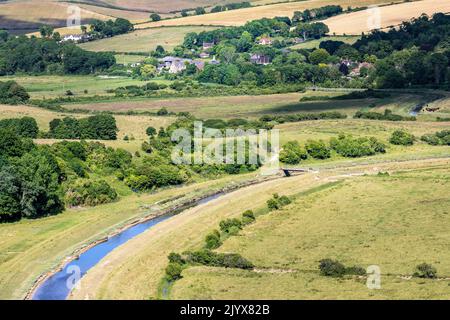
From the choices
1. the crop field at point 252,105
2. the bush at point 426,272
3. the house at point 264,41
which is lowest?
the bush at point 426,272

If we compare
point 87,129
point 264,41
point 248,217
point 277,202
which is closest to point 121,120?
point 87,129

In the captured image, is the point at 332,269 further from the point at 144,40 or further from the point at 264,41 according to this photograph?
the point at 144,40

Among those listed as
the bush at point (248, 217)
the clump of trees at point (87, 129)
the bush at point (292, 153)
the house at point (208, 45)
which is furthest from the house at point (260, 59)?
the bush at point (248, 217)

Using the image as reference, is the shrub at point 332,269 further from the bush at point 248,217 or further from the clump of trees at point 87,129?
the clump of trees at point 87,129

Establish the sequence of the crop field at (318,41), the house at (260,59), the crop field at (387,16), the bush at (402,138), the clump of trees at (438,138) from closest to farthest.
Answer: the bush at (402,138) < the clump of trees at (438,138) < the house at (260,59) < the crop field at (318,41) < the crop field at (387,16)

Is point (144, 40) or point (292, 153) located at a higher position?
point (144, 40)

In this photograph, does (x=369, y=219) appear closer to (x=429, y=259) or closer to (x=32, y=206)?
(x=429, y=259)
